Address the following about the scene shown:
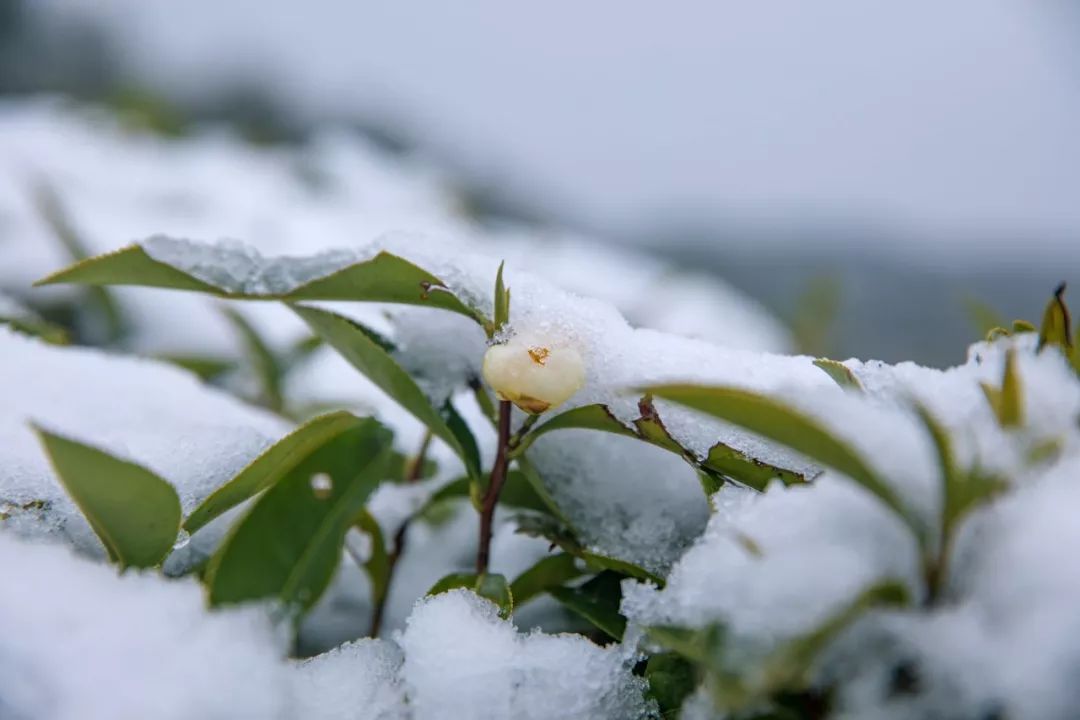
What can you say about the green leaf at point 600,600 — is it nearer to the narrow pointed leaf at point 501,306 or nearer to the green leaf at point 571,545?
the green leaf at point 571,545

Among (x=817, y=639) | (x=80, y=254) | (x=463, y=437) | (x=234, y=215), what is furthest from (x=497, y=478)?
(x=234, y=215)

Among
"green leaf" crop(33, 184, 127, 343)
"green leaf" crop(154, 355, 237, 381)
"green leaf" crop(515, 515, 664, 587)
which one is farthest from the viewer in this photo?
"green leaf" crop(33, 184, 127, 343)

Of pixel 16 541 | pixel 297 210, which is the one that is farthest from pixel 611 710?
pixel 297 210

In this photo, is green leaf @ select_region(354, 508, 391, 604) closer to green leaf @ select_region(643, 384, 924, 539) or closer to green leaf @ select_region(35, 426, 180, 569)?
green leaf @ select_region(35, 426, 180, 569)

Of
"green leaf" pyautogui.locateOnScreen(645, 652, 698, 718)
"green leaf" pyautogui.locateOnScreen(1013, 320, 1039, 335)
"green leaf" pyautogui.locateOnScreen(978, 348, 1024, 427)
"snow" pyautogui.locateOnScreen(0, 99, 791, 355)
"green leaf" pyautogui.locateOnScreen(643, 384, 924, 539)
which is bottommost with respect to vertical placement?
"snow" pyautogui.locateOnScreen(0, 99, 791, 355)

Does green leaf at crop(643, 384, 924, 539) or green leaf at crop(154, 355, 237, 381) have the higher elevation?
green leaf at crop(643, 384, 924, 539)

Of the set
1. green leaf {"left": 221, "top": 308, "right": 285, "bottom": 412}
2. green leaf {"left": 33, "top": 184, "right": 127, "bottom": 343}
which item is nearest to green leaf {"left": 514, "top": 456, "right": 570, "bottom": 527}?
green leaf {"left": 221, "top": 308, "right": 285, "bottom": 412}
